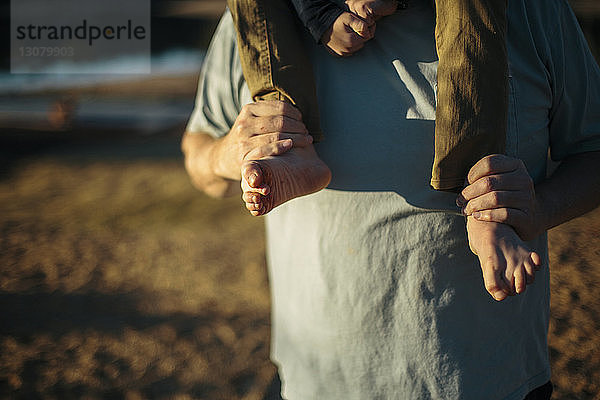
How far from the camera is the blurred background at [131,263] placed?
7.24 feet

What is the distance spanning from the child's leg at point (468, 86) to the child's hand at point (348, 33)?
0.09m

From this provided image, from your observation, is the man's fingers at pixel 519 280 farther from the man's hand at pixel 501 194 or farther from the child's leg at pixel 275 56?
the child's leg at pixel 275 56

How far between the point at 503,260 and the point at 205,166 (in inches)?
19.7

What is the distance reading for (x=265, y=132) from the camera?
32.7 inches

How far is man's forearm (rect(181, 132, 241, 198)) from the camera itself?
0.99m

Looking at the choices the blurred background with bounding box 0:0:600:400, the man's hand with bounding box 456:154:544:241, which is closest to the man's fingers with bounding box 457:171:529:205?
the man's hand with bounding box 456:154:544:241

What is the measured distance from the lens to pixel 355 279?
856 millimetres

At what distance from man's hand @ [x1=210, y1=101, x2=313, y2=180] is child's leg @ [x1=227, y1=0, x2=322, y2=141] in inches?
0.9

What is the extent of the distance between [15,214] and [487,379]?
130 inches

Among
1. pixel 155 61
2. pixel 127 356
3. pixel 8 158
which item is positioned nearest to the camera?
pixel 127 356

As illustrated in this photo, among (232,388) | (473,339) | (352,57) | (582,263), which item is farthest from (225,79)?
(582,263)

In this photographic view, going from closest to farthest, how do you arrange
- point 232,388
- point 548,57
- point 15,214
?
point 548,57
point 232,388
point 15,214

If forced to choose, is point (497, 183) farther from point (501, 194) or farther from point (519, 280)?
point (519, 280)

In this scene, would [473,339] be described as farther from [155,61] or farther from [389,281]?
[155,61]
